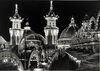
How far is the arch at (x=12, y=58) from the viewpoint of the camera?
1.81m

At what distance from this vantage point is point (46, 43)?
1904mm

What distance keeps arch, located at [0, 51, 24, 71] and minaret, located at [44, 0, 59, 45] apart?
0.29 m

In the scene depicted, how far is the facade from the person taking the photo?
5.97 feet

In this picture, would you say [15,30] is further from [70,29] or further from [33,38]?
[70,29]

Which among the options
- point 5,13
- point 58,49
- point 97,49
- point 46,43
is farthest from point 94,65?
point 5,13

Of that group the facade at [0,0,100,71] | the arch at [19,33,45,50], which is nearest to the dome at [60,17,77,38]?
the facade at [0,0,100,71]

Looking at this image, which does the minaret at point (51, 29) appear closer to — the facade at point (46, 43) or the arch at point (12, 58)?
the facade at point (46, 43)

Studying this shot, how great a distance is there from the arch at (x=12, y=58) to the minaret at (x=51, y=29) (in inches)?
11.4

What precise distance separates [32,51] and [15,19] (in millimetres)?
303

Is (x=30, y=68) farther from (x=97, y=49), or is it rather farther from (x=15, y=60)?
(x=97, y=49)

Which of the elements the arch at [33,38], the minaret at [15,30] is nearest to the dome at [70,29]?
the arch at [33,38]

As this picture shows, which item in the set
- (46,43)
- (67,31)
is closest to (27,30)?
(46,43)

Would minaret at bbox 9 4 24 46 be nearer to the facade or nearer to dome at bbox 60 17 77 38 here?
the facade

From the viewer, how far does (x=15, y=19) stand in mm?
1788
